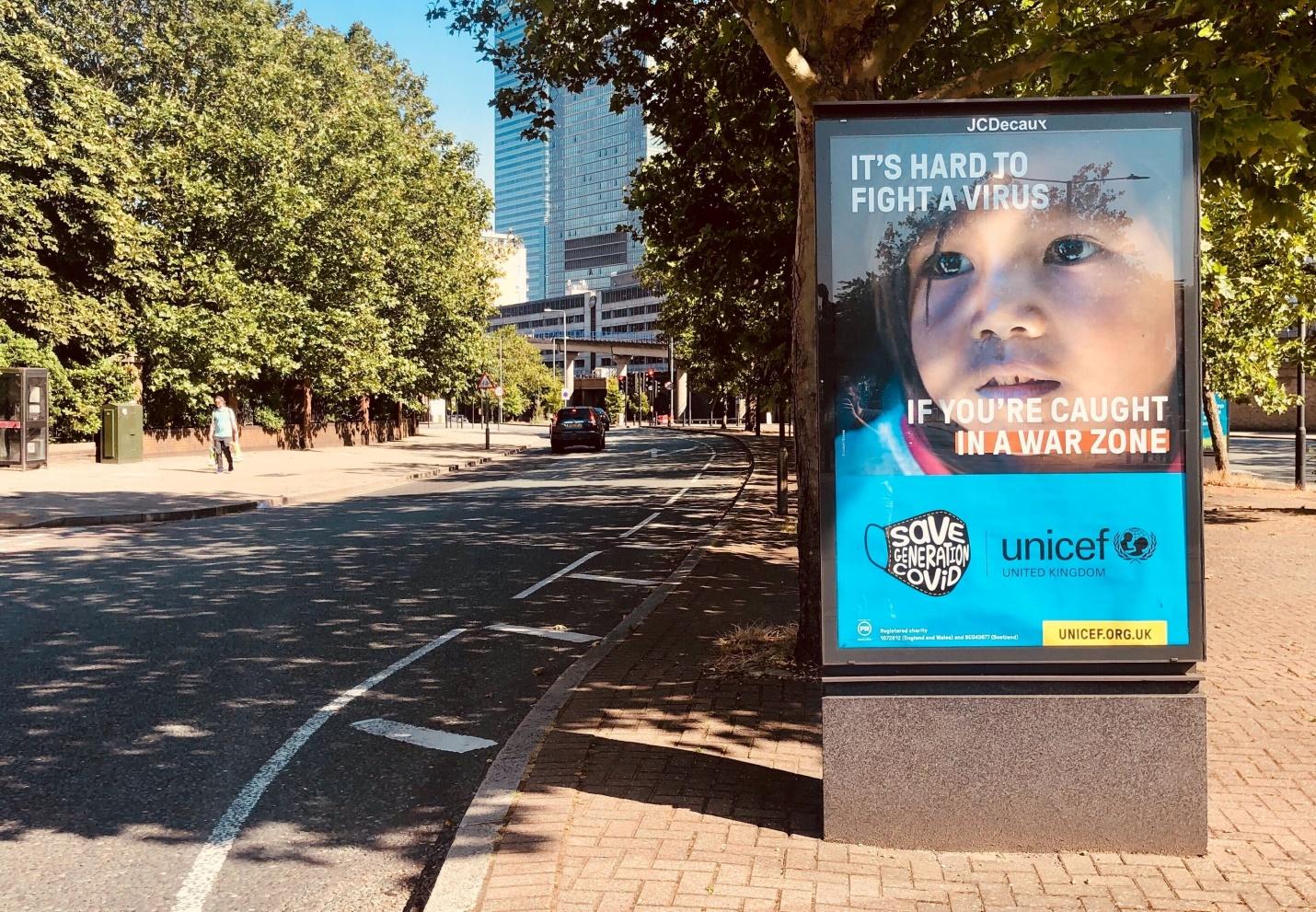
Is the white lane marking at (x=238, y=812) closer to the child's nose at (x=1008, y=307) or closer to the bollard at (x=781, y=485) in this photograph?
the child's nose at (x=1008, y=307)

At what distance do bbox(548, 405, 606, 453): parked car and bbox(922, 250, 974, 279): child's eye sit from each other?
40.5 meters

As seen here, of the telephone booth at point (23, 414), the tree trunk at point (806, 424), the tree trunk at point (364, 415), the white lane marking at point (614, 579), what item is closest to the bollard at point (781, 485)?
the white lane marking at point (614, 579)

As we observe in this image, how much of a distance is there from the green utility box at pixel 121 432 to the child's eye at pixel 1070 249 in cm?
3071

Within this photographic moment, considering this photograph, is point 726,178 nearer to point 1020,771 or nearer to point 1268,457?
point 1020,771

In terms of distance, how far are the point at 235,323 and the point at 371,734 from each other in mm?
30586

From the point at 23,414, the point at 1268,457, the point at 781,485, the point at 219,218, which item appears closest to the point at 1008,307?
the point at 781,485

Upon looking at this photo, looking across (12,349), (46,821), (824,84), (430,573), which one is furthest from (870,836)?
(12,349)

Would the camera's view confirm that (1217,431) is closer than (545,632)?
No

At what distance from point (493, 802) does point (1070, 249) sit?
10.4 ft

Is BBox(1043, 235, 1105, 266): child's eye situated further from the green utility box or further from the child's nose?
the green utility box

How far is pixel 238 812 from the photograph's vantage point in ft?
16.2

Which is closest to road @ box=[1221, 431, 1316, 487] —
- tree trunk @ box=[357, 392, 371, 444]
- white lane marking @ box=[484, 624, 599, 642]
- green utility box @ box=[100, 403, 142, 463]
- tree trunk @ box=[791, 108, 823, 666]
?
white lane marking @ box=[484, 624, 599, 642]

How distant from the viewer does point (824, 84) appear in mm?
6812

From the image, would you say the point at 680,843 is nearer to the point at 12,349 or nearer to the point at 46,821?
the point at 46,821
